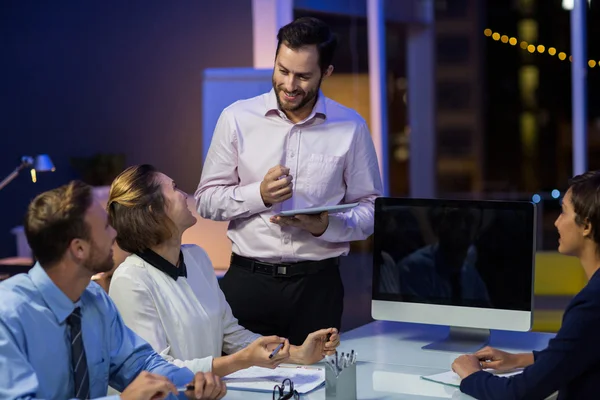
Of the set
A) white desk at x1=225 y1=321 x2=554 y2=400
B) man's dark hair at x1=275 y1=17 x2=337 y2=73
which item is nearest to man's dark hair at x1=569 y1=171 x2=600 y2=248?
white desk at x1=225 y1=321 x2=554 y2=400

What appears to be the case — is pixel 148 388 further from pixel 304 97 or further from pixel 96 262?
pixel 304 97

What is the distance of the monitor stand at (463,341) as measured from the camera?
114 inches

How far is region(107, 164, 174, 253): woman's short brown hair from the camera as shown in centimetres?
253

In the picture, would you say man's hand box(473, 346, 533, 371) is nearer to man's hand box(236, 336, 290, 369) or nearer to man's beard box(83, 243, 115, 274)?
man's hand box(236, 336, 290, 369)

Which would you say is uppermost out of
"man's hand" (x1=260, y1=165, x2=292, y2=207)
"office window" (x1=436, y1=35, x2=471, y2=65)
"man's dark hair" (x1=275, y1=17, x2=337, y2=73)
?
"office window" (x1=436, y1=35, x2=471, y2=65)

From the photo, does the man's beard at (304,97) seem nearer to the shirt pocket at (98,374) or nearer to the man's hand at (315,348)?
the man's hand at (315,348)

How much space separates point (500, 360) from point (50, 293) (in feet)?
4.36

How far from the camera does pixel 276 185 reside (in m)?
2.94

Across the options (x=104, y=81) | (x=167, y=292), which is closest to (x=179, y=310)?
(x=167, y=292)

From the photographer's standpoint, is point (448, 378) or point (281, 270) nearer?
point (448, 378)

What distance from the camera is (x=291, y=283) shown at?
3.11m

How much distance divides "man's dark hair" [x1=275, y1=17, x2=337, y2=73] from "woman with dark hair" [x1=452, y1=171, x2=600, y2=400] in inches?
43.4

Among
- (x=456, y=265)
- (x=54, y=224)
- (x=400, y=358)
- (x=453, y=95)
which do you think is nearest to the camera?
(x=54, y=224)

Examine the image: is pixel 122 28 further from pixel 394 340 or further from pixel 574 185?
pixel 574 185
